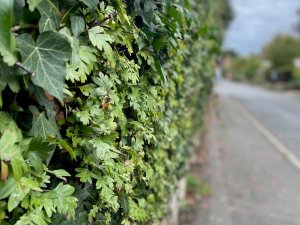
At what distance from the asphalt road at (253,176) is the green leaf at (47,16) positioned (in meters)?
4.15

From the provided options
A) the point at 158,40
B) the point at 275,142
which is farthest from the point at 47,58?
the point at 275,142

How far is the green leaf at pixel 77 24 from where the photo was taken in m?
1.39

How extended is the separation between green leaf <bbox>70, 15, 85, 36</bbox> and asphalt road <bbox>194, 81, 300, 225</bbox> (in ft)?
13.3

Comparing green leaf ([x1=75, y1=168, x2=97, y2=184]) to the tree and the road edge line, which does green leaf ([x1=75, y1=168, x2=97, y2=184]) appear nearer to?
the road edge line

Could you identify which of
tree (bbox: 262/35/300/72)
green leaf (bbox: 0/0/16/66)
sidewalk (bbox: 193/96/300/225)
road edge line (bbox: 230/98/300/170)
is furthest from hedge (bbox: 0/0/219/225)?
tree (bbox: 262/35/300/72)

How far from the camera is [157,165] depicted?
8.91ft

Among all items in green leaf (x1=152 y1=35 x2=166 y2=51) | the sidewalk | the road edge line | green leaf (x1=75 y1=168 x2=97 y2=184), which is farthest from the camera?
the road edge line

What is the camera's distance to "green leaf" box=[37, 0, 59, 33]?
126 cm

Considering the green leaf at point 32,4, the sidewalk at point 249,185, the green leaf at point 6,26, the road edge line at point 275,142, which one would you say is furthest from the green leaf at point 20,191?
the road edge line at point 275,142

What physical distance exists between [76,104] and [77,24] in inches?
12.3

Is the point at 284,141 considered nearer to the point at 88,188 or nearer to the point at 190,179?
the point at 190,179

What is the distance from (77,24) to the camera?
1.40 metres

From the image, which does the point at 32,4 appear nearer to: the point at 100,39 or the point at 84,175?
the point at 100,39

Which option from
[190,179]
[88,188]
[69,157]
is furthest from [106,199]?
[190,179]
